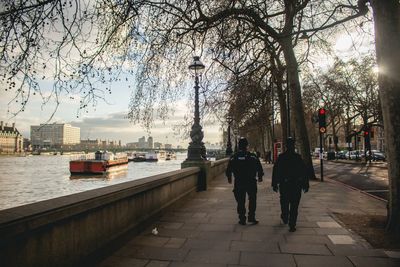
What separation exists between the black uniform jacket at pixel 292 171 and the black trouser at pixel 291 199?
3.3 inches

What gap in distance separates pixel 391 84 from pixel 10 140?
190053mm

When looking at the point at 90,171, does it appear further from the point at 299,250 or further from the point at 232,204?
the point at 299,250

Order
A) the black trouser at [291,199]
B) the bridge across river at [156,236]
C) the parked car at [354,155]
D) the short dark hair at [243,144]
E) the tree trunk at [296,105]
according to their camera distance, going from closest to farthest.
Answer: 1. the bridge across river at [156,236]
2. the black trouser at [291,199]
3. the short dark hair at [243,144]
4. the tree trunk at [296,105]
5. the parked car at [354,155]

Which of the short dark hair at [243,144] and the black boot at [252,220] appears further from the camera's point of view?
the black boot at [252,220]

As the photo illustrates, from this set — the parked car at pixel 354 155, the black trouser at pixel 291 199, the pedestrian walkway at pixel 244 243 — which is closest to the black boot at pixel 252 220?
the pedestrian walkway at pixel 244 243

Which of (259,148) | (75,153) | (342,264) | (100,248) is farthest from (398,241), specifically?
(75,153)

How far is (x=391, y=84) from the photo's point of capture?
6.27 metres

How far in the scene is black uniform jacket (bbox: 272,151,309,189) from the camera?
686 centimetres

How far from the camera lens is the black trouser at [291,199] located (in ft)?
21.9

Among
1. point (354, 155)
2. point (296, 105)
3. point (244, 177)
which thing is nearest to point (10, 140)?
point (354, 155)

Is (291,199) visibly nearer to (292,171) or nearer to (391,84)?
(292,171)

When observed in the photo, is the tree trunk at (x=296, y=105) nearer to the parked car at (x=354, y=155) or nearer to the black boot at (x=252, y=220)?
the black boot at (x=252, y=220)

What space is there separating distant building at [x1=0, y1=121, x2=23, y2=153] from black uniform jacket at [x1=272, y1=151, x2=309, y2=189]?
17486 cm

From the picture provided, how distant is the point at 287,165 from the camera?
22.8 ft
